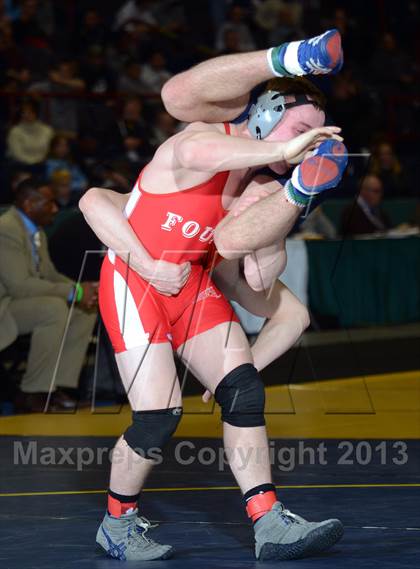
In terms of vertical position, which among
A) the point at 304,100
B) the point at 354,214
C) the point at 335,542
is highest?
the point at 304,100

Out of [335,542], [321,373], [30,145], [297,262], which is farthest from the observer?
[30,145]

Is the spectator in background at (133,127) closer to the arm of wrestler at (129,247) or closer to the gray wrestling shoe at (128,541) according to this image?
the arm of wrestler at (129,247)

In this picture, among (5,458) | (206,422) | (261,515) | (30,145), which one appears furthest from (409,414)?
(30,145)

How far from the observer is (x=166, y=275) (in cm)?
436

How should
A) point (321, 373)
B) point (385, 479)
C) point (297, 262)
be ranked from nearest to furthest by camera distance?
point (385, 479) < point (321, 373) < point (297, 262)

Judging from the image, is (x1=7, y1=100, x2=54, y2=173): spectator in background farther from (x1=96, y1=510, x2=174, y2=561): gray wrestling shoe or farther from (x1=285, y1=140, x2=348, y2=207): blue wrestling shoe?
(x1=285, y1=140, x2=348, y2=207): blue wrestling shoe

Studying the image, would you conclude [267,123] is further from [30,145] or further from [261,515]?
[30,145]

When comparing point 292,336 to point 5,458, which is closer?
point 292,336

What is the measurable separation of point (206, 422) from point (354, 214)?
17.6ft

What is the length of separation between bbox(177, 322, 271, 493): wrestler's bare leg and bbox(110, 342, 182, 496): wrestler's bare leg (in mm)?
99

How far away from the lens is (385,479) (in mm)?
5672

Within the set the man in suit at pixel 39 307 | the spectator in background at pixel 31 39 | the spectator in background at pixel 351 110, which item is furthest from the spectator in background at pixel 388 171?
the man in suit at pixel 39 307

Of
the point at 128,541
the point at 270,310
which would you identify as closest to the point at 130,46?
the point at 270,310

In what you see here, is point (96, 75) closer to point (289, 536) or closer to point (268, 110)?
point (268, 110)
